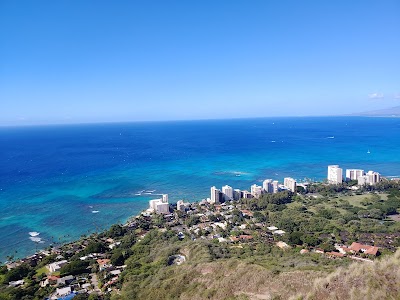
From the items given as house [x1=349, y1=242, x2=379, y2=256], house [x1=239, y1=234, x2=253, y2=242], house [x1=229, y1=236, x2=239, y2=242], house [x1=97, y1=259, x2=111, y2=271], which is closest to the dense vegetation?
house [x1=239, y1=234, x2=253, y2=242]

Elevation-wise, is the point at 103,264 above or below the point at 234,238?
above

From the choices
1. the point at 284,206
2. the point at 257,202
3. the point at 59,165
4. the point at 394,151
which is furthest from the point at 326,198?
the point at 59,165

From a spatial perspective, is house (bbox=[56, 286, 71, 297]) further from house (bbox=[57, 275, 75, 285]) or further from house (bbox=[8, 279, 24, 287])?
house (bbox=[8, 279, 24, 287])

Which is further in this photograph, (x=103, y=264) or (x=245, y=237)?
(x=245, y=237)

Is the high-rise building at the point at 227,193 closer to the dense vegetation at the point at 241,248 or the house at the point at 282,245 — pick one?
the dense vegetation at the point at 241,248

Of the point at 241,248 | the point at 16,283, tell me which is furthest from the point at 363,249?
the point at 16,283

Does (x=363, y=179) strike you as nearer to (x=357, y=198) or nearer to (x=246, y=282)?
(x=357, y=198)

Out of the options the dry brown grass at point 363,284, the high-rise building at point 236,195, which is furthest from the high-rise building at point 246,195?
the dry brown grass at point 363,284

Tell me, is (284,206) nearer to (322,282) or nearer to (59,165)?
(322,282)
